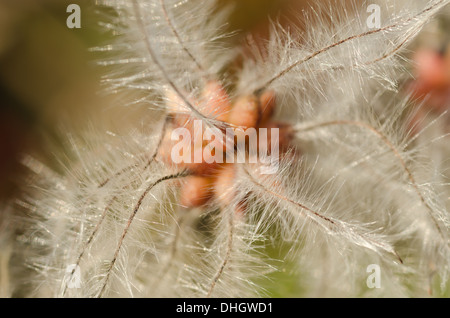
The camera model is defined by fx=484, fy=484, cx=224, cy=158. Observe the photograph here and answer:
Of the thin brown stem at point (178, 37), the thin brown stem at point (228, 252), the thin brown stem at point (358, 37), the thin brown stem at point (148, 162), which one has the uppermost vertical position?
the thin brown stem at point (178, 37)

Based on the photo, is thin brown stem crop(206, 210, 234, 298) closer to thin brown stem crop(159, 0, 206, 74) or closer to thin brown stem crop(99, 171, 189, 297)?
thin brown stem crop(99, 171, 189, 297)

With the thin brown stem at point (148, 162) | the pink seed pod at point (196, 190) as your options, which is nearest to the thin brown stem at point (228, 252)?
the pink seed pod at point (196, 190)

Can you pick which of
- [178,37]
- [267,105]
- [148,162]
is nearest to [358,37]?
[267,105]

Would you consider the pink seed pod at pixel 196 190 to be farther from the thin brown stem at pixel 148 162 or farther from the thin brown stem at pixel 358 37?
the thin brown stem at pixel 358 37

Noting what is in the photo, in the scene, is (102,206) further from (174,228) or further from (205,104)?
(205,104)

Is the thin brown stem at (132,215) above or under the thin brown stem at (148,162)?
under

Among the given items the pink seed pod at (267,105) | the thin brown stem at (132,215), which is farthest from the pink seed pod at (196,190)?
the pink seed pod at (267,105)
